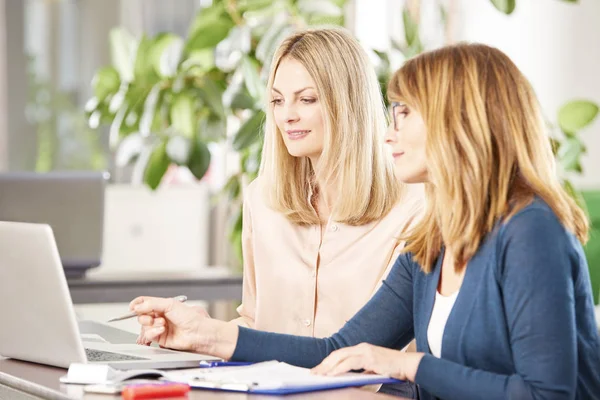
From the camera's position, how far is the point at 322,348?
1.88 m

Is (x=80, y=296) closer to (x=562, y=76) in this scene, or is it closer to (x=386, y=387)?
(x=386, y=387)

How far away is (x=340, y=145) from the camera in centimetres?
222

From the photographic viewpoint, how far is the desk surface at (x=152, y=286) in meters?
3.59

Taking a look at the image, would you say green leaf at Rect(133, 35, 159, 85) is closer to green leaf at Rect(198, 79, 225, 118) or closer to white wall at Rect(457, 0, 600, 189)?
green leaf at Rect(198, 79, 225, 118)

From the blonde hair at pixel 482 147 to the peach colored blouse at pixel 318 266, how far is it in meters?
0.56

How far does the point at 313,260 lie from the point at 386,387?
0.36 meters

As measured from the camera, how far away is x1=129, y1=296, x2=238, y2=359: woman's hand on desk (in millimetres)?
1837

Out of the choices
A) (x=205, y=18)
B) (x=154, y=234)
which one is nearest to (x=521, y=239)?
(x=205, y=18)

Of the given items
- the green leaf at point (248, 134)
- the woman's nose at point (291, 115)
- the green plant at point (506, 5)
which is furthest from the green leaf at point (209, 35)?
the woman's nose at point (291, 115)

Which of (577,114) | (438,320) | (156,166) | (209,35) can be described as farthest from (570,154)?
(438,320)

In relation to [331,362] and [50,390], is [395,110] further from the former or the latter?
[50,390]

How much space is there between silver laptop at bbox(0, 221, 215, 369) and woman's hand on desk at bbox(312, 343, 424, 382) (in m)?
0.29

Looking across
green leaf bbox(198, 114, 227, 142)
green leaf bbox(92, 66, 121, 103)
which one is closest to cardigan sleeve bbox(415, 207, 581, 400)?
green leaf bbox(198, 114, 227, 142)

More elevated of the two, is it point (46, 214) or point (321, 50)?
point (321, 50)
